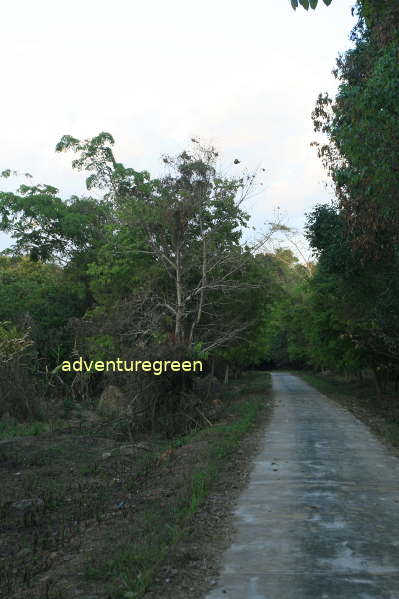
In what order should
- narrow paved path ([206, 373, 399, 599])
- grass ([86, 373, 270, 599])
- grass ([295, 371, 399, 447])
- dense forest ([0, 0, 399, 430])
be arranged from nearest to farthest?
narrow paved path ([206, 373, 399, 599])
grass ([86, 373, 270, 599])
dense forest ([0, 0, 399, 430])
grass ([295, 371, 399, 447])

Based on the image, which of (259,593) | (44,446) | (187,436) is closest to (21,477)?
(44,446)

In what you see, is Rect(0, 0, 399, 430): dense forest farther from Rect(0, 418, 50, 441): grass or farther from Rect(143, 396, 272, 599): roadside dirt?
Rect(143, 396, 272, 599): roadside dirt

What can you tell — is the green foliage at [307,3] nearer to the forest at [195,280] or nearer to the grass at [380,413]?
the forest at [195,280]

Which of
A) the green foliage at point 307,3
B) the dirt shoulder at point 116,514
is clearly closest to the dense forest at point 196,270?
the green foliage at point 307,3

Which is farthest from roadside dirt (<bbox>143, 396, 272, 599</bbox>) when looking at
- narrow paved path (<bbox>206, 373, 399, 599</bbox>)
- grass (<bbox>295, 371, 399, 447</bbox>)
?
grass (<bbox>295, 371, 399, 447</bbox>)

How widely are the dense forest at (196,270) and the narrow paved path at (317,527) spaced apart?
4.95 meters

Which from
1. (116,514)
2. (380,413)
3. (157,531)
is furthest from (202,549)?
(380,413)

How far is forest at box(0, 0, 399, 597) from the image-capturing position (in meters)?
12.8

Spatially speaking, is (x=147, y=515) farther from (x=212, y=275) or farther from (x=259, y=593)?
(x=212, y=275)

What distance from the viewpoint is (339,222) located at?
21.0 meters

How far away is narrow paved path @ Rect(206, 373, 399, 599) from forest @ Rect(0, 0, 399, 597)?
1.36 metres

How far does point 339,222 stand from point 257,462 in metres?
10.6

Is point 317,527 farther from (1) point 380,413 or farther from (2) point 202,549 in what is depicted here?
(1) point 380,413

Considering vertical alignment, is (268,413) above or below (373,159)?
below
